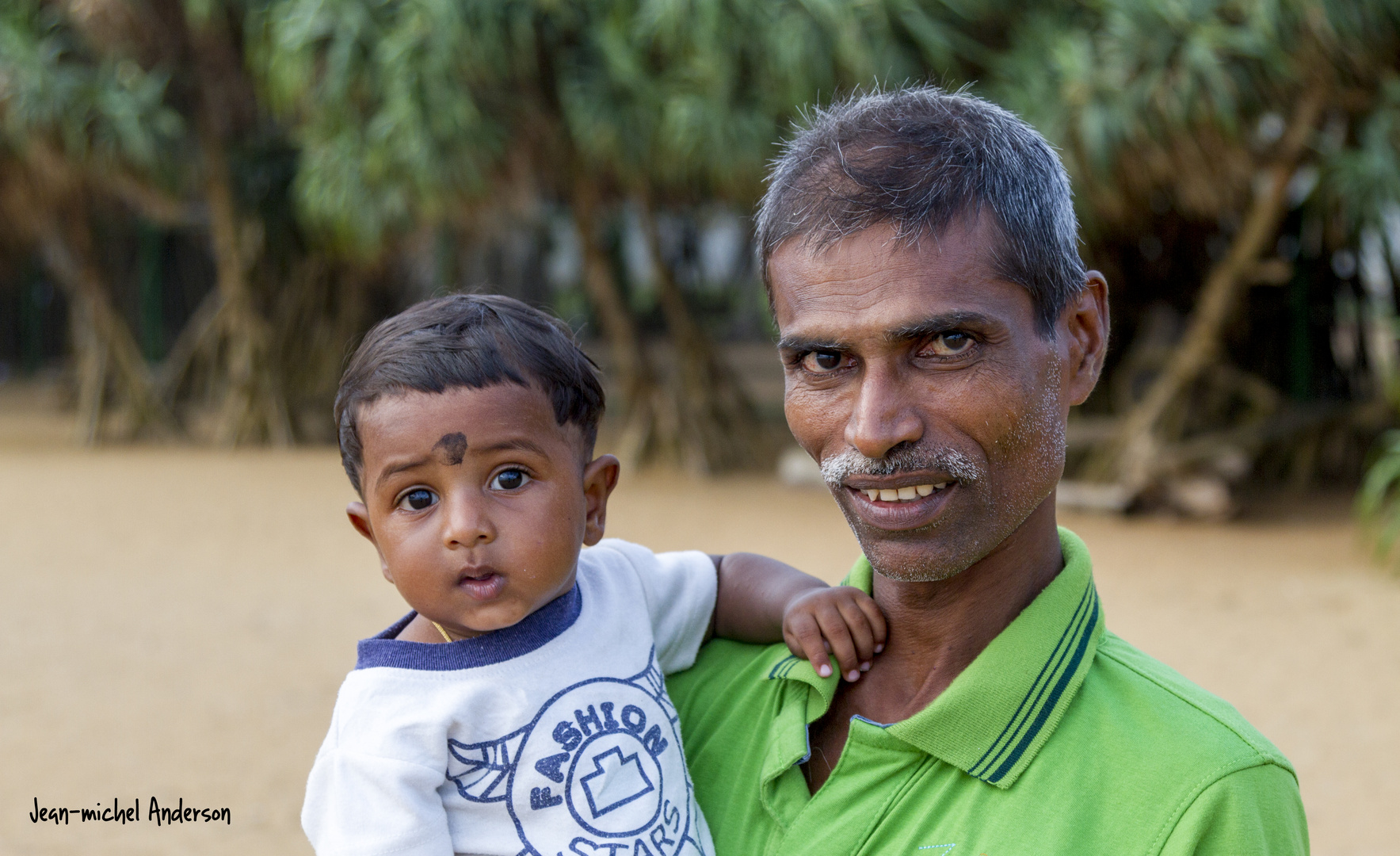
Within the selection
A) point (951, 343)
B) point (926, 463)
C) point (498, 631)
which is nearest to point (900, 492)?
point (926, 463)

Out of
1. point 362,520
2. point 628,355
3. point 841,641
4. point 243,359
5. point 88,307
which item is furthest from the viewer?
point 88,307

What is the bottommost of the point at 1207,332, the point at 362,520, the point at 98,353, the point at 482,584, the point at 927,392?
the point at 482,584

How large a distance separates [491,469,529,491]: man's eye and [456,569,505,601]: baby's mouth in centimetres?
13

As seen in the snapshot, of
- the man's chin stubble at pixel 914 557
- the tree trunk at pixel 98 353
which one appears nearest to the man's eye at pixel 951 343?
the man's chin stubble at pixel 914 557

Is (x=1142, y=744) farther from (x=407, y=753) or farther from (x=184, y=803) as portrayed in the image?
(x=184, y=803)

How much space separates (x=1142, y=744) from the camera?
142 centimetres

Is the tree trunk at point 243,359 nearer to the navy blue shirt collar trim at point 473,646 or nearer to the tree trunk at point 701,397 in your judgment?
the tree trunk at point 701,397

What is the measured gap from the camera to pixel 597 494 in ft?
6.59

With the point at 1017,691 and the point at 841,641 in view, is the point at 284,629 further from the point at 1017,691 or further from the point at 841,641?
the point at 1017,691

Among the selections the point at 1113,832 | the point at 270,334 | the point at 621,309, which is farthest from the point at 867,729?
the point at 270,334

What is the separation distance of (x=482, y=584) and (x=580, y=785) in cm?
32

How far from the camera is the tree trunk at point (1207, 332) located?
783 cm

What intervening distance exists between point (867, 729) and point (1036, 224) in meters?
0.69

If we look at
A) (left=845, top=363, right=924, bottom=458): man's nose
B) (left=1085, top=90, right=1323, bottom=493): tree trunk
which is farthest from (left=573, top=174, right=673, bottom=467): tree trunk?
(left=845, top=363, right=924, bottom=458): man's nose
